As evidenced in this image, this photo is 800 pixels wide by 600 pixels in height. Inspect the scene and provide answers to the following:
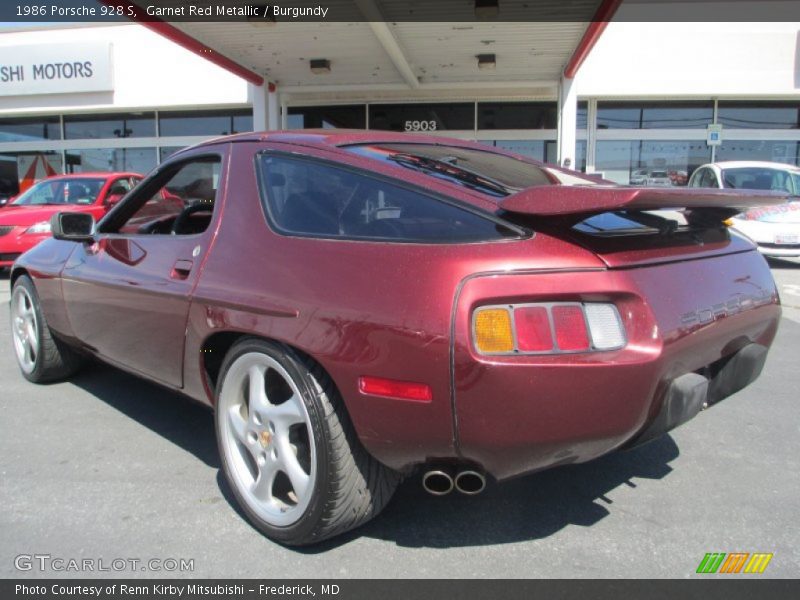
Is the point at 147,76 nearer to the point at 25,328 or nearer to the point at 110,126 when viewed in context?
the point at 110,126

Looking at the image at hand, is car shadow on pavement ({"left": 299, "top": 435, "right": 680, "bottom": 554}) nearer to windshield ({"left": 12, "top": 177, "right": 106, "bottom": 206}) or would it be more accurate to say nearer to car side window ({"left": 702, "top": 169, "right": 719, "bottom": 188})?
windshield ({"left": 12, "top": 177, "right": 106, "bottom": 206})

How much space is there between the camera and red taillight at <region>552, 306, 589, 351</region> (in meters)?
1.91

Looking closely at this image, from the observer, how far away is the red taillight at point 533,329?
190 cm

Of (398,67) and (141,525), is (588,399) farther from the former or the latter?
(398,67)


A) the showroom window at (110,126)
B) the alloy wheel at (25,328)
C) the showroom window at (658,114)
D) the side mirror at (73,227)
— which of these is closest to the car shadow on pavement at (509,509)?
the side mirror at (73,227)

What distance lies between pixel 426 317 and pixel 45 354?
3.35m

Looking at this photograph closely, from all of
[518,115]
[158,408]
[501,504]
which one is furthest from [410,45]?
[501,504]

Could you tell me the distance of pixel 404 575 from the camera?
86.8 inches

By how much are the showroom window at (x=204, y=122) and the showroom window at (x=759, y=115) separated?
1118 centimetres

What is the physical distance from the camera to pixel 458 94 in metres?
14.3

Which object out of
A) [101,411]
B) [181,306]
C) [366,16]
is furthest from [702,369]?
[366,16]

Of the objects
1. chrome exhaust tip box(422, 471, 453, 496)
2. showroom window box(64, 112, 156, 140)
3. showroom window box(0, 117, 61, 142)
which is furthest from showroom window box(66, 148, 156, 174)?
chrome exhaust tip box(422, 471, 453, 496)

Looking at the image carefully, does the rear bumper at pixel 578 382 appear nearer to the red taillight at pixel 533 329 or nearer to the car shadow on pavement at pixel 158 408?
the red taillight at pixel 533 329

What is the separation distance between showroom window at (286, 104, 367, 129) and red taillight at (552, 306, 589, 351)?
537 inches
